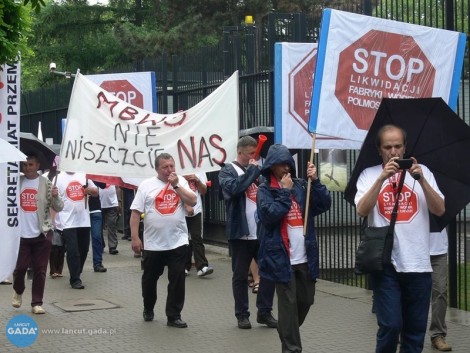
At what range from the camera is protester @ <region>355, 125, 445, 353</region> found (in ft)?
20.3

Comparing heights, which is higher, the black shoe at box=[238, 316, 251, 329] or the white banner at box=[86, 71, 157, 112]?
the white banner at box=[86, 71, 157, 112]

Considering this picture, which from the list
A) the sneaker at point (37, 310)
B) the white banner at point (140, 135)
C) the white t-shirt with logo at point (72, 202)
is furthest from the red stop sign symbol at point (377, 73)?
the white t-shirt with logo at point (72, 202)

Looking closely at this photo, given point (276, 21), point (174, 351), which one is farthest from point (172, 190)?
point (276, 21)

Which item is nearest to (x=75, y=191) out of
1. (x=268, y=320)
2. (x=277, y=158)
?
(x=268, y=320)

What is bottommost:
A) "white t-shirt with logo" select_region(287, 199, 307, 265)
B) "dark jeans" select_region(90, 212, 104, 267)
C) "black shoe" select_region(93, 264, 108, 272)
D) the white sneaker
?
"black shoe" select_region(93, 264, 108, 272)

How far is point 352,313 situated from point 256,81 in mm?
5474

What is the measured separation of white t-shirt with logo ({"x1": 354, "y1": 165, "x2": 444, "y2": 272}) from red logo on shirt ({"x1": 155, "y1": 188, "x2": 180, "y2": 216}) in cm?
347

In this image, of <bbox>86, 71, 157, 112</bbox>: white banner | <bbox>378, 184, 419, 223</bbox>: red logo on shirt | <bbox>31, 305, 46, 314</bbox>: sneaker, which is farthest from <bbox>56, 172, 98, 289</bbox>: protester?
<bbox>378, 184, 419, 223</bbox>: red logo on shirt

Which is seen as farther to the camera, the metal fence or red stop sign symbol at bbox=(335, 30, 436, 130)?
the metal fence

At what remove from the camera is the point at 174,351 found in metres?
8.50

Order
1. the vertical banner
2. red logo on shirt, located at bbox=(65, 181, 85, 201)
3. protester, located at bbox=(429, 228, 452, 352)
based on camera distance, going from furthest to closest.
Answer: red logo on shirt, located at bbox=(65, 181, 85, 201)
protester, located at bbox=(429, 228, 452, 352)
the vertical banner

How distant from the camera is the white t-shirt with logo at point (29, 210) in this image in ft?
34.2

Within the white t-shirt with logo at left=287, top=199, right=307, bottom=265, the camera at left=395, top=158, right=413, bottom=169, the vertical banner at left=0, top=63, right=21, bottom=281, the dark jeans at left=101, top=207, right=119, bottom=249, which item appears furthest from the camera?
the dark jeans at left=101, top=207, right=119, bottom=249

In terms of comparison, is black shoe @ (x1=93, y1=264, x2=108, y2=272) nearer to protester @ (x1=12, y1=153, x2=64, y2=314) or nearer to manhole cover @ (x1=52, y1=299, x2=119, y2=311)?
manhole cover @ (x1=52, y1=299, x2=119, y2=311)
